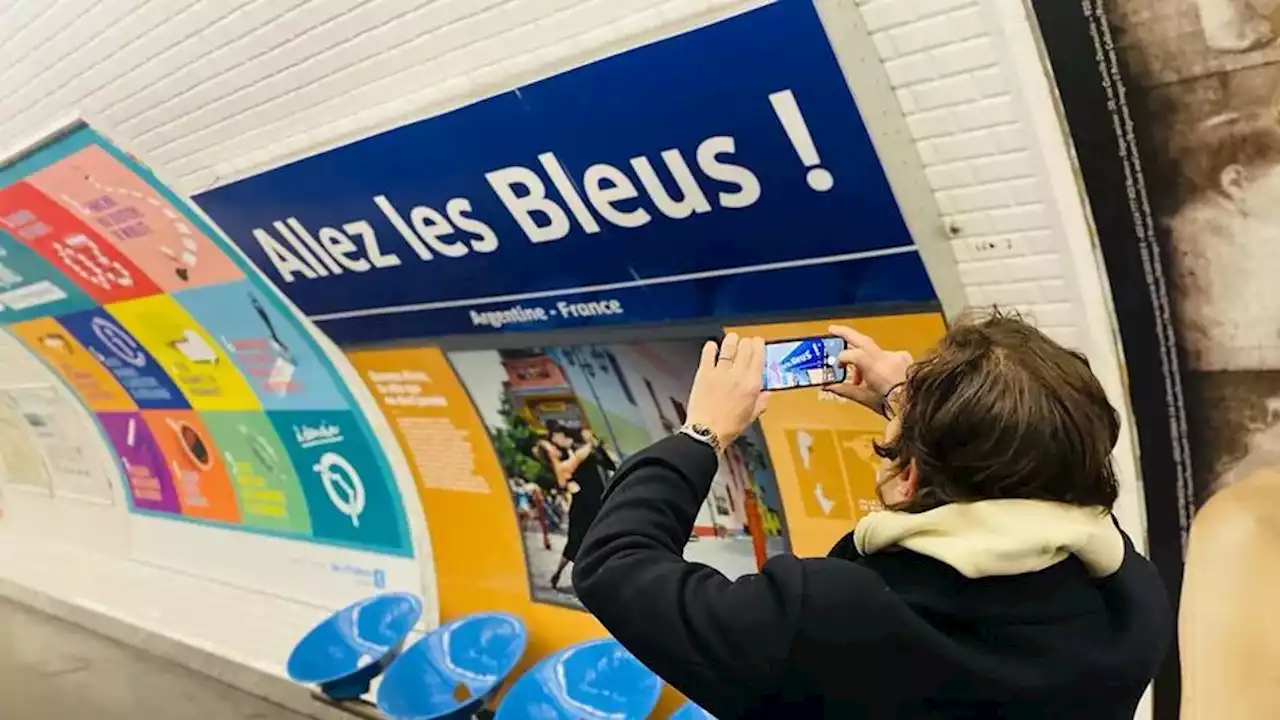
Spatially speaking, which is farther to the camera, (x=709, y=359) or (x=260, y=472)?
(x=260, y=472)

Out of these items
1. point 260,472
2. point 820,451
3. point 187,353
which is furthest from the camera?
point 260,472

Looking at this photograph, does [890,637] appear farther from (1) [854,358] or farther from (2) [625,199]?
(2) [625,199]

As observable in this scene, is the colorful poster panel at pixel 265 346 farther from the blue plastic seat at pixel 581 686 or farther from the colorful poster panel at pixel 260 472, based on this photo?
the blue plastic seat at pixel 581 686

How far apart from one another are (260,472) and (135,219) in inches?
49.5

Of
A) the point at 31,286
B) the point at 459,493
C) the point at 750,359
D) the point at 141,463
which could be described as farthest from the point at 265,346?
the point at 750,359

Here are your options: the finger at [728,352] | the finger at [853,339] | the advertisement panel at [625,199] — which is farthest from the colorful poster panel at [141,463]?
the finger at [728,352]

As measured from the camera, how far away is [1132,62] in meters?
1.44

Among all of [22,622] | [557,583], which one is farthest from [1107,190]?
[22,622]

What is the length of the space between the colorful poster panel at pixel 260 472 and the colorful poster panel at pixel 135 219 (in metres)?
0.69

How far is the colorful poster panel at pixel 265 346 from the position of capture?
3.36 m

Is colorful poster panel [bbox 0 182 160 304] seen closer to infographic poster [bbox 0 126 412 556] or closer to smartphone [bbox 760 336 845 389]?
infographic poster [bbox 0 126 412 556]

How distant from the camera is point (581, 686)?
290cm

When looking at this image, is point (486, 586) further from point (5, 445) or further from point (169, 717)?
point (5, 445)

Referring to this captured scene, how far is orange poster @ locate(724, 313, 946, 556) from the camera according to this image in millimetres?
2117
